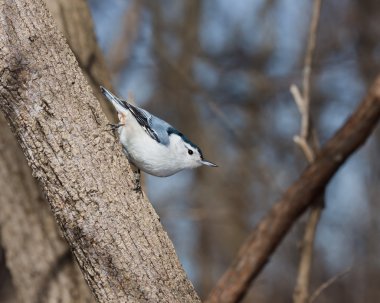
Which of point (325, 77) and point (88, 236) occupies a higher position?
point (325, 77)

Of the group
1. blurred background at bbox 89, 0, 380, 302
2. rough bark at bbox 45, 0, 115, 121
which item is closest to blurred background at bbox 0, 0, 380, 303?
blurred background at bbox 89, 0, 380, 302

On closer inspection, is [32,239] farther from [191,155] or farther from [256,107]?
[256,107]

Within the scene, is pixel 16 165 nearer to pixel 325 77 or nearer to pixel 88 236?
pixel 88 236

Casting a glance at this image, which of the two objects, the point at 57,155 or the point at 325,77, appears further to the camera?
the point at 325,77

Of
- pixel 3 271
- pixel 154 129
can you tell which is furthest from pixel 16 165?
pixel 3 271

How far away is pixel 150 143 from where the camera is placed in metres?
2.81

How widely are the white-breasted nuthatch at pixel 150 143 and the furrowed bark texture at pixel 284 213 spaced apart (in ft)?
2.39

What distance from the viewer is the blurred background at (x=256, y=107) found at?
8305 mm

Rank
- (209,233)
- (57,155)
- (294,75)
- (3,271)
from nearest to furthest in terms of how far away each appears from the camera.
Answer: (57,155) < (3,271) < (294,75) < (209,233)

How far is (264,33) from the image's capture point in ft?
27.8

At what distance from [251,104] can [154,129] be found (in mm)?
5605

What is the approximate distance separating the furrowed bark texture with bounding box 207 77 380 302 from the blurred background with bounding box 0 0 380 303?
175 inches

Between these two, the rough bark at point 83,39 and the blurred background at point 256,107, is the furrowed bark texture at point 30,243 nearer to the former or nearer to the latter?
the rough bark at point 83,39

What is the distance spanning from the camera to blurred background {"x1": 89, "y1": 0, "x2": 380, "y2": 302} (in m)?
8.30
